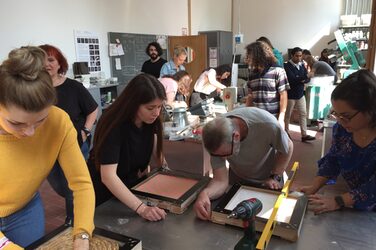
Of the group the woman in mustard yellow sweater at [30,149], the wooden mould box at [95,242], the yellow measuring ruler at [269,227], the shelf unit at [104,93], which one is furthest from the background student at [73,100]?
the shelf unit at [104,93]

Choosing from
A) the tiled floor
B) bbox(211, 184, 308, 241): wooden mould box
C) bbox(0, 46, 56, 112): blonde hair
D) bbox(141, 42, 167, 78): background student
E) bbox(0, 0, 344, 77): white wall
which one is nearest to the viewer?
bbox(0, 46, 56, 112): blonde hair

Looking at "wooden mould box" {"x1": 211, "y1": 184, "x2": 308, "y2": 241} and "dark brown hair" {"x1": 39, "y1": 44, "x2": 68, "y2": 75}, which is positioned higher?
"dark brown hair" {"x1": 39, "y1": 44, "x2": 68, "y2": 75}

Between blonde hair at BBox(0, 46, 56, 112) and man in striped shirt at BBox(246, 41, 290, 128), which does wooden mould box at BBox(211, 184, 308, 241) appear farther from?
man in striped shirt at BBox(246, 41, 290, 128)

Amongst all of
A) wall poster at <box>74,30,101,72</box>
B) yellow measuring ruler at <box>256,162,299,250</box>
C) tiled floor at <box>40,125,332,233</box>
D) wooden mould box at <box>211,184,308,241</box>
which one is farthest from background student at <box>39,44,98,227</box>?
wall poster at <box>74,30,101,72</box>

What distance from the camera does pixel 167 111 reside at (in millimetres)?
2678

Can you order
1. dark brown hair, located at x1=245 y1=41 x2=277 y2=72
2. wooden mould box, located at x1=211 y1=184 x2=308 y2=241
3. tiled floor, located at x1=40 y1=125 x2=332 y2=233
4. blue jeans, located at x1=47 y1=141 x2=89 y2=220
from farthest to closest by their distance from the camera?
dark brown hair, located at x1=245 y1=41 x2=277 y2=72
tiled floor, located at x1=40 y1=125 x2=332 y2=233
blue jeans, located at x1=47 y1=141 x2=89 y2=220
wooden mould box, located at x1=211 y1=184 x2=308 y2=241

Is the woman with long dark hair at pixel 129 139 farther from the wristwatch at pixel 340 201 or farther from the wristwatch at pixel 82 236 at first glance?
the wristwatch at pixel 340 201

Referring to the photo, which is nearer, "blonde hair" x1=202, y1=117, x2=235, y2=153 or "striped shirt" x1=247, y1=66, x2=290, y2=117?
"blonde hair" x1=202, y1=117, x2=235, y2=153

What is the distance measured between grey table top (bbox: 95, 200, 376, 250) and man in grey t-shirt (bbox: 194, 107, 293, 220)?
0.09m

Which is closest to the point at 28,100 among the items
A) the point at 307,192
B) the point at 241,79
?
the point at 307,192

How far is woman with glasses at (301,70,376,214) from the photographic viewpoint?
1.17 m

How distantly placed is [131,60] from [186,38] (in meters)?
1.48

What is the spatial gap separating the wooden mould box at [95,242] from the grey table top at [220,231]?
105 mm

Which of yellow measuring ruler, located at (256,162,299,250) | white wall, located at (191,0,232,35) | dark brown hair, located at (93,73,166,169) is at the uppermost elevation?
white wall, located at (191,0,232,35)
